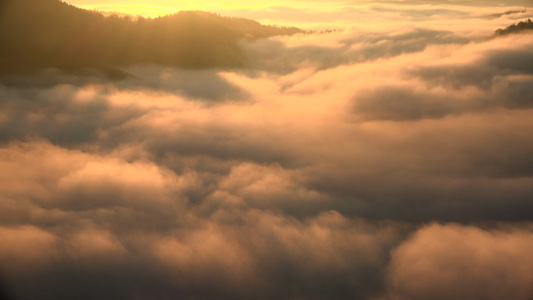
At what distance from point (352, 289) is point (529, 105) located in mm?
131435

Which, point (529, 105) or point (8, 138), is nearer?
point (8, 138)

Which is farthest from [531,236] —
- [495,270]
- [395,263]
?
[395,263]

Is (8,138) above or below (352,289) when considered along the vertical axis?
above

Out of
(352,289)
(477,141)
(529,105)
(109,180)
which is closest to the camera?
(352,289)

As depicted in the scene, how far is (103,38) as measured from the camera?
6043 inches

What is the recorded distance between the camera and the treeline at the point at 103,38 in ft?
422

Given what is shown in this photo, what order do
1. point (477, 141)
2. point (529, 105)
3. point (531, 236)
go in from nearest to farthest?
point (531, 236) < point (477, 141) < point (529, 105)

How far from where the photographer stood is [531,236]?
Answer: 90.2 metres

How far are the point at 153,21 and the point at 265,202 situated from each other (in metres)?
110

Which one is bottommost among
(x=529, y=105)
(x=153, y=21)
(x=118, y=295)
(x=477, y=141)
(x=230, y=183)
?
(x=118, y=295)

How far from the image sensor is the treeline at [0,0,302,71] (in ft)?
422

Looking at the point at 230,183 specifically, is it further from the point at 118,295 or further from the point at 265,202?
the point at 118,295

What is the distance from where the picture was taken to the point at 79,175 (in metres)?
106

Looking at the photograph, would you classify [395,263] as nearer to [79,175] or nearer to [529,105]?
[79,175]
